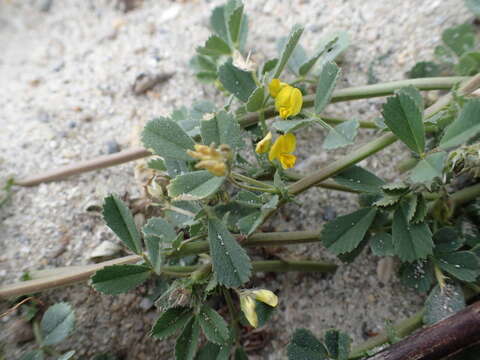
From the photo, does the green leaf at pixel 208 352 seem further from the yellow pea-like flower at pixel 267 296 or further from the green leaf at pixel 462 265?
the green leaf at pixel 462 265

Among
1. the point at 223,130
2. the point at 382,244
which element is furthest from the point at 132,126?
the point at 382,244

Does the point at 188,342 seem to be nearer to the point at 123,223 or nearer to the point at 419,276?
the point at 123,223

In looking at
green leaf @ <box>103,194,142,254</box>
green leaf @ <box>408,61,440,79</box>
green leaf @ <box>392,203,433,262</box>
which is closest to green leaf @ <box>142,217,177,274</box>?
green leaf @ <box>103,194,142,254</box>

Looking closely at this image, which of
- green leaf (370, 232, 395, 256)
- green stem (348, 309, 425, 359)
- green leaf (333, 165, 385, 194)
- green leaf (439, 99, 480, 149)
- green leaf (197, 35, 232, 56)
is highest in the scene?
green leaf (197, 35, 232, 56)

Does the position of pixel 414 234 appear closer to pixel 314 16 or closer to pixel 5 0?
pixel 314 16

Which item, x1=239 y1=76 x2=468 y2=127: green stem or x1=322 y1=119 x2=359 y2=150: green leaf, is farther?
x1=239 y1=76 x2=468 y2=127: green stem

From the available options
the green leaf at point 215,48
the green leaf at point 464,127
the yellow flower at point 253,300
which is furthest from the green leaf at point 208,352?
the green leaf at point 215,48

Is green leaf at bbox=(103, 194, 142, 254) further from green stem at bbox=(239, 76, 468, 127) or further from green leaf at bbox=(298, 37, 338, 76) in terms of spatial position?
green leaf at bbox=(298, 37, 338, 76)
